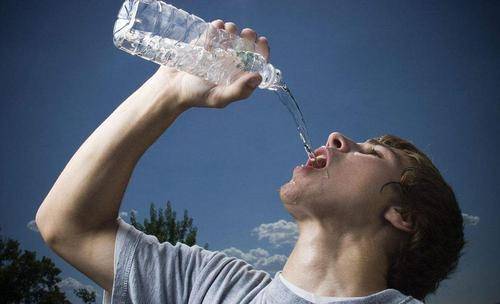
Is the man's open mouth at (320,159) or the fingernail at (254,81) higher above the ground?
the fingernail at (254,81)

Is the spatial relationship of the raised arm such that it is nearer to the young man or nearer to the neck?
the young man

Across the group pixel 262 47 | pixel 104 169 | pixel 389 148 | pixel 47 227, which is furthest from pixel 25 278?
pixel 262 47

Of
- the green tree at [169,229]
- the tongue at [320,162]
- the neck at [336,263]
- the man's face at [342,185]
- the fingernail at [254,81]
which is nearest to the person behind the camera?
the fingernail at [254,81]

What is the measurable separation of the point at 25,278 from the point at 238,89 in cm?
599

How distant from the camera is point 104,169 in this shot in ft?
4.52

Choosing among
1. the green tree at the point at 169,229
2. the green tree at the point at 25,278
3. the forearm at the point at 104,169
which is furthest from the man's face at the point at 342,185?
the green tree at the point at 25,278

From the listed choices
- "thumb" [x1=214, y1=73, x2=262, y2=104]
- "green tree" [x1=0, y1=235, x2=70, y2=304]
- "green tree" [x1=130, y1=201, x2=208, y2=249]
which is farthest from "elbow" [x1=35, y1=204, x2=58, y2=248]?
"green tree" [x1=0, y1=235, x2=70, y2=304]

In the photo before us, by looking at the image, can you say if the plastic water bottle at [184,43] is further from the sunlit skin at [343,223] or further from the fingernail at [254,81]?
the sunlit skin at [343,223]

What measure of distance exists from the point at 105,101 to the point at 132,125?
1045 centimetres

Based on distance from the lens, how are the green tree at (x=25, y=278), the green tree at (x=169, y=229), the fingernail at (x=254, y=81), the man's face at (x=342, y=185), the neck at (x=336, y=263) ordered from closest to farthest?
the fingernail at (x=254, y=81), the neck at (x=336, y=263), the man's face at (x=342, y=185), the green tree at (x=169, y=229), the green tree at (x=25, y=278)

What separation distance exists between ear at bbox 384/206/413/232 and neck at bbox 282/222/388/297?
7cm

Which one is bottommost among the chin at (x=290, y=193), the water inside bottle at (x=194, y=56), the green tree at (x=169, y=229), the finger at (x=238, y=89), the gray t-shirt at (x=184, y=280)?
the green tree at (x=169, y=229)

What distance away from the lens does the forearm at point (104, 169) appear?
1.37 metres

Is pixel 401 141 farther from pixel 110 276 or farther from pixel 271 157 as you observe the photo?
pixel 271 157
